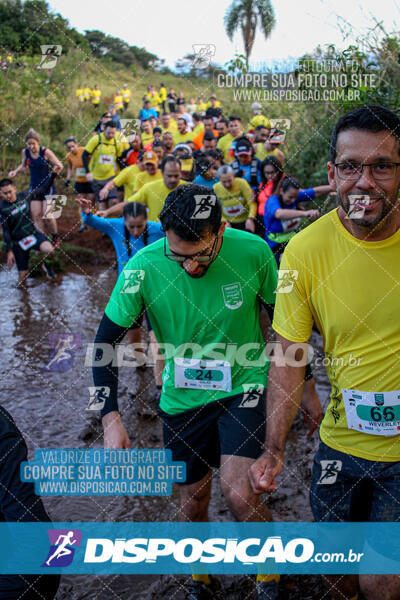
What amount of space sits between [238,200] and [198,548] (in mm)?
5279

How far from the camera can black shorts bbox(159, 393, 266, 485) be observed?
272 centimetres

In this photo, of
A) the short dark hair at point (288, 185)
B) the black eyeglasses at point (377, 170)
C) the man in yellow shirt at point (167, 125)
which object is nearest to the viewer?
the black eyeglasses at point (377, 170)

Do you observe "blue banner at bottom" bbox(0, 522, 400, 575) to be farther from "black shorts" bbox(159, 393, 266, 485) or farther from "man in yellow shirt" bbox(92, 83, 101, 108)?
"man in yellow shirt" bbox(92, 83, 101, 108)

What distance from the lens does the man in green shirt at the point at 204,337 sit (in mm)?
2705

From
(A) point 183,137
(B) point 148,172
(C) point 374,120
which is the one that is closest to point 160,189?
(B) point 148,172

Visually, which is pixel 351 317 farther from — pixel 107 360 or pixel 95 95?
pixel 95 95

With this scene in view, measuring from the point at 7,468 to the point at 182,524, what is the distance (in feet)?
4.34

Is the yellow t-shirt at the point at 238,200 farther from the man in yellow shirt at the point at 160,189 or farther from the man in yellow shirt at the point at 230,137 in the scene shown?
the man in yellow shirt at the point at 230,137

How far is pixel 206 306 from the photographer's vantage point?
2.77 metres

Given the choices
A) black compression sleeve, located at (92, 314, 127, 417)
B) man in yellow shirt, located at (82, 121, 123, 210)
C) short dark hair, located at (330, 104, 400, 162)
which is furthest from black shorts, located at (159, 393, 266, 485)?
man in yellow shirt, located at (82, 121, 123, 210)

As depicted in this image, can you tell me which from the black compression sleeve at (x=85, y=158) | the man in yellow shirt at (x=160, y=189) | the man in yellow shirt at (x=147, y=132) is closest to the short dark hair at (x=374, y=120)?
the man in yellow shirt at (x=160, y=189)

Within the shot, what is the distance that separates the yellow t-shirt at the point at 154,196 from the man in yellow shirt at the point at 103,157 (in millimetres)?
4178

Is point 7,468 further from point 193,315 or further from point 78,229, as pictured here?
point 78,229

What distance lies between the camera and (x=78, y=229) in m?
12.6
